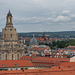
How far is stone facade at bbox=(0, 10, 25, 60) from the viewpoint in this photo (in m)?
111

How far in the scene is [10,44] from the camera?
112000mm

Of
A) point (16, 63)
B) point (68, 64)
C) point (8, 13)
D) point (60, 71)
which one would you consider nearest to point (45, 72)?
point (60, 71)

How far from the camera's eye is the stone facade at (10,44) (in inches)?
4353

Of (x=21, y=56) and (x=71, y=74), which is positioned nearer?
(x=71, y=74)

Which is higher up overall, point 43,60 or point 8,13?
point 8,13

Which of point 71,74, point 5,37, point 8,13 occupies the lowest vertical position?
point 71,74

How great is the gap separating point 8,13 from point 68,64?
5013 centimetres

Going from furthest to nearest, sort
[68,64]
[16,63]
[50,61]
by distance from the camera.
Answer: [50,61]
[16,63]
[68,64]

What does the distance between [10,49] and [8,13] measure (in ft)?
50.2

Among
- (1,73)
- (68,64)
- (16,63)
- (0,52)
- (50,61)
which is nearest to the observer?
(1,73)

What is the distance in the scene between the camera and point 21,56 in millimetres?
112438

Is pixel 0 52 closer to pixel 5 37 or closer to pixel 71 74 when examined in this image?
pixel 5 37

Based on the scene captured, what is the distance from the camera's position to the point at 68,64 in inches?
2899

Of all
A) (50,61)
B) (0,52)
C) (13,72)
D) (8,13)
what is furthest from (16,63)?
(8,13)
